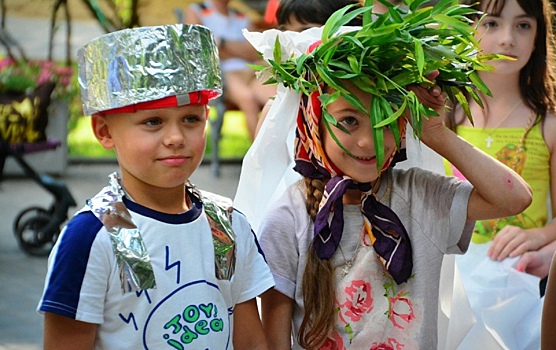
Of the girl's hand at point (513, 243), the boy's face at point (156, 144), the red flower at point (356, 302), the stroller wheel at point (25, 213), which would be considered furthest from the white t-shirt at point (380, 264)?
the stroller wheel at point (25, 213)

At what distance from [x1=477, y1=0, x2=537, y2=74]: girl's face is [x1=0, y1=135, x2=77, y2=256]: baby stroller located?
3592 millimetres

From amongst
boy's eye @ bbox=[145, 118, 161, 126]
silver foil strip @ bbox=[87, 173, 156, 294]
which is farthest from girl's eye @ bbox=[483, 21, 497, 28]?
silver foil strip @ bbox=[87, 173, 156, 294]

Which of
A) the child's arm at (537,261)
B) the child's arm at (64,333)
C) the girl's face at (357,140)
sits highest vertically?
the girl's face at (357,140)

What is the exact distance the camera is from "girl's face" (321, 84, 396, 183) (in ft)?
9.20

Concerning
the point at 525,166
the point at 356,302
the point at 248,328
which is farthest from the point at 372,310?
the point at 525,166

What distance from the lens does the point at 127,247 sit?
247cm

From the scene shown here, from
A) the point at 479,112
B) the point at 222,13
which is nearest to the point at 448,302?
the point at 479,112

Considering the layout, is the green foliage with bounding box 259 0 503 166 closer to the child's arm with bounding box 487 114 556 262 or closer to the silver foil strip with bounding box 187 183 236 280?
the silver foil strip with bounding box 187 183 236 280

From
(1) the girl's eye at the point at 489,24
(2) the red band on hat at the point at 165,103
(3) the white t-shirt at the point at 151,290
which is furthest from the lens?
(1) the girl's eye at the point at 489,24

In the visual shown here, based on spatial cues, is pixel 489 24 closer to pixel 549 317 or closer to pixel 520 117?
pixel 520 117

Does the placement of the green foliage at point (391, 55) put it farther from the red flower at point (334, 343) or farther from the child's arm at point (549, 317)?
the child's arm at point (549, 317)

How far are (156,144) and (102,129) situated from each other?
7.8 inches

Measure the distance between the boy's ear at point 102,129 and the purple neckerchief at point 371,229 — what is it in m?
0.69

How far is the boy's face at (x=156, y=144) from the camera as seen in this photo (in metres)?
2.54
